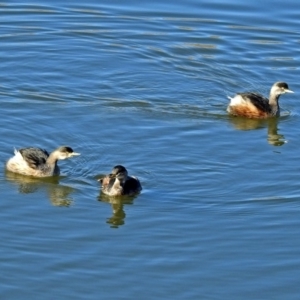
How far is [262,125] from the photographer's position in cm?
2138

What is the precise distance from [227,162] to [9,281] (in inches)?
203

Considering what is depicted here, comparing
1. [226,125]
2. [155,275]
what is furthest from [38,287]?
[226,125]

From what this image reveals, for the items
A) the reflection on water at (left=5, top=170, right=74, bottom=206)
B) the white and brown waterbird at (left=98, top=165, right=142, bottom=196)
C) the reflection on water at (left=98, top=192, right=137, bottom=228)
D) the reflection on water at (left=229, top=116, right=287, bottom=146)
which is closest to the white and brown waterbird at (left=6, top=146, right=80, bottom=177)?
the reflection on water at (left=5, top=170, right=74, bottom=206)

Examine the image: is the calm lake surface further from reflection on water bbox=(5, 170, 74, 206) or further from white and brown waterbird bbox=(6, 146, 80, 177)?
white and brown waterbird bbox=(6, 146, 80, 177)

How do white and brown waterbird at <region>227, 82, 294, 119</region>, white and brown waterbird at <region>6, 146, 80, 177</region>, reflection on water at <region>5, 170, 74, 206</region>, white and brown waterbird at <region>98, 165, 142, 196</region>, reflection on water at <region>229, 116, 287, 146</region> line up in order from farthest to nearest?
white and brown waterbird at <region>227, 82, 294, 119</region> < reflection on water at <region>229, 116, 287, 146</region> < white and brown waterbird at <region>6, 146, 80, 177</region> < reflection on water at <region>5, 170, 74, 206</region> < white and brown waterbird at <region>98, 165, 142, 196</region>

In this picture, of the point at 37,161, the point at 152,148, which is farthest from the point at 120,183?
the point at 152,148

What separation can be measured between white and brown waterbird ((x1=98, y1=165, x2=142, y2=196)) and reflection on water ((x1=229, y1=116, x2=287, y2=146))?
3.47 m

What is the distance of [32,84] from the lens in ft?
71.3

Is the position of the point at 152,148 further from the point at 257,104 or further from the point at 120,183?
the point at 257,104

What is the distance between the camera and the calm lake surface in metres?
15.2

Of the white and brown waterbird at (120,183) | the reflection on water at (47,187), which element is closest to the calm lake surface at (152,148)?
the reflection on water at (47,187)

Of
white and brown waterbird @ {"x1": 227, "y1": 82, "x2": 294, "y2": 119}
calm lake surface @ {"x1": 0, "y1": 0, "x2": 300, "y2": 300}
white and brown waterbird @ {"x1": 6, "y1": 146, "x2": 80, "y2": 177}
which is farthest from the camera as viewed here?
white and brown waterbird @ {"x1": 227, "y1": 82, "x2": 294, "y2": 119}

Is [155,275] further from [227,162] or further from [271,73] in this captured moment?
[271,73]

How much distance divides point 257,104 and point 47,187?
483 cm
